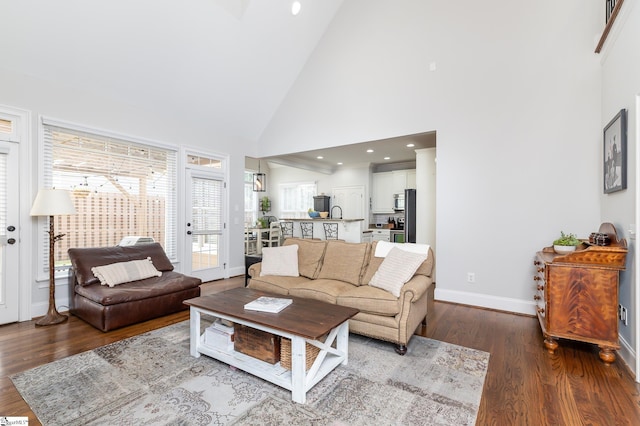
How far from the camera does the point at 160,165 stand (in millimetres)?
4805

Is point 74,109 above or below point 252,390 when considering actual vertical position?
above

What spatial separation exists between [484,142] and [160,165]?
4.71 m

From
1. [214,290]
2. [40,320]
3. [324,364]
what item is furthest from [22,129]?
[324,364]

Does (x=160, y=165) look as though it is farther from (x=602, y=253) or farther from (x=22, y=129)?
(x=602, y=253)

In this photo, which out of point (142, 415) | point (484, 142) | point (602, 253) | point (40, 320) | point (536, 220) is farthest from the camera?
point (484, 142)

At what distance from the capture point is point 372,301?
8.94 feet

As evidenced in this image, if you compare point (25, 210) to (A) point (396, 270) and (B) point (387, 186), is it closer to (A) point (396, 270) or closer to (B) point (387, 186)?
(A) point (396, 270)

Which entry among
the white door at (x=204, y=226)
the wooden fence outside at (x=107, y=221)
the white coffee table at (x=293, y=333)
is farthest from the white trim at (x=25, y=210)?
the white coffee table at (x=293, y=333)

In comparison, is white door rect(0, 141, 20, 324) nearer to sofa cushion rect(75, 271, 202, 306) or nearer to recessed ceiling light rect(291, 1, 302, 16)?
sofa cushion rect(75, 271, 202, 306)

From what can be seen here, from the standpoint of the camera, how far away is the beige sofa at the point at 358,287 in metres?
2.63

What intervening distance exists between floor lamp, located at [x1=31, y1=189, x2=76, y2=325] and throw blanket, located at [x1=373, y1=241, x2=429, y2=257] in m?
3.40

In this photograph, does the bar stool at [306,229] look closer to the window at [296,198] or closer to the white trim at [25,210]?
the window at [296,198]

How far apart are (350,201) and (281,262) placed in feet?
16.2

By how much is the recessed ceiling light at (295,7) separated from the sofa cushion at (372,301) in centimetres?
432
